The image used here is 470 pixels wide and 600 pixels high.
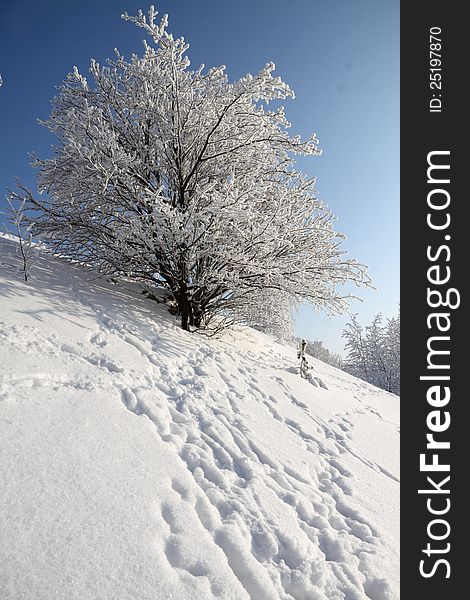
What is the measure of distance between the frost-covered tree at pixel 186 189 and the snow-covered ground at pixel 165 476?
1.48m

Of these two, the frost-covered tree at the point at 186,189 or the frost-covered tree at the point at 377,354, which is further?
the frost-covered tree at the point at 377,354

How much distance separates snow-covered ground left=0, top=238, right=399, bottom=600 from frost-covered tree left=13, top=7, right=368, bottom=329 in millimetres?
1476

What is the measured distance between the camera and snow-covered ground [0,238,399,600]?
1750 mm

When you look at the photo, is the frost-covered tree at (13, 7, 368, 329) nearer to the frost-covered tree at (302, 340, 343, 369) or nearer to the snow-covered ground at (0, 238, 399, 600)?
the snow-covered ground at (0, 238, 399, 600)

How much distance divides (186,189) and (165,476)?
4.80m

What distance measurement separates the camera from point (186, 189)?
5809 millimetres

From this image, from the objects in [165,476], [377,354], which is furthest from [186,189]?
[377,354]

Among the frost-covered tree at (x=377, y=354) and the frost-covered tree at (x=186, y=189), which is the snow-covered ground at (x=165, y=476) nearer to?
the frost-covered tree at (x=186, y=189)

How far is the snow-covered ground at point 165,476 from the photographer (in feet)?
5.74

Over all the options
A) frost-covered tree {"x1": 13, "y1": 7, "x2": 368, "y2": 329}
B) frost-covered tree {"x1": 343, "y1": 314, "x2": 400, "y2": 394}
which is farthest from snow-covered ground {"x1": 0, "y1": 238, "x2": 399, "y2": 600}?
frost-covered tree {"x1": 343, "y1": 314, "x2": 400, "y2": 394}

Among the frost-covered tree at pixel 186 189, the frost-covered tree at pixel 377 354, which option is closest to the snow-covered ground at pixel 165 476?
the frost-covered tree at pixel 186 189

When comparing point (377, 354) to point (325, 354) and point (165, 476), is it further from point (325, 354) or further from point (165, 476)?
point (165, 476)

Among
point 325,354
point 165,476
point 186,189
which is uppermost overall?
point 186,189

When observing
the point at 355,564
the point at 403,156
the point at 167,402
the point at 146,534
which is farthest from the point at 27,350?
the point at 403,156
